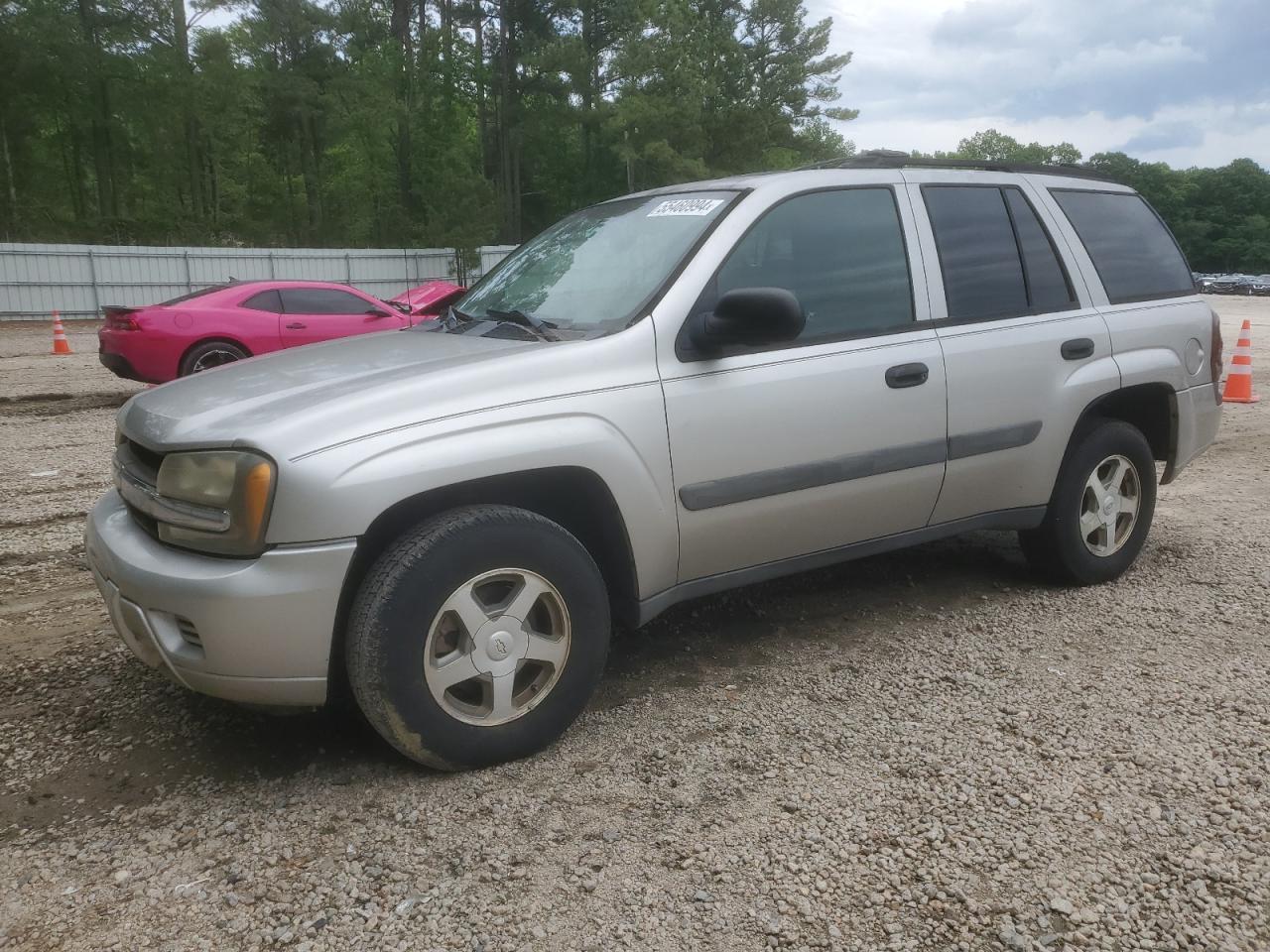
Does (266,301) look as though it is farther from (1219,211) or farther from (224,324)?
(1219,211)

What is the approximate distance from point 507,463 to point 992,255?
7.59ft

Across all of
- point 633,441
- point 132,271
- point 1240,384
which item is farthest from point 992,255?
point 132,271

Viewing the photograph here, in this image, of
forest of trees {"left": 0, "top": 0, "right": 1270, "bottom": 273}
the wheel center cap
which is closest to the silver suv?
the wheel center cap

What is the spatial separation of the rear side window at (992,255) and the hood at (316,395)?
1.75 meters

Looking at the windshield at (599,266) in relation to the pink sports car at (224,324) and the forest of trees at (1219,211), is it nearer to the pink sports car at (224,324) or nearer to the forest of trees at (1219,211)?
the pink sports car at (224,324)

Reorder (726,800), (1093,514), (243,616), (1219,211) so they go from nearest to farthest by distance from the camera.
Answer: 1. (243,616)
2. (726,800)
3. (1093,514)
4. (1219,211)

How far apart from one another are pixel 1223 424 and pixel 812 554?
7.09 metres

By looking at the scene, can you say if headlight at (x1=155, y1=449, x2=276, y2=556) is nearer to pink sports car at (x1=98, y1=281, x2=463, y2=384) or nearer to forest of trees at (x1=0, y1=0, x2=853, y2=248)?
pink sports car at (x1=98, y1=281, x2=463, y2=384)

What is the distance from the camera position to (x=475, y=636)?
2713mm

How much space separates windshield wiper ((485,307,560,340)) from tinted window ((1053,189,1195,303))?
8.03ft

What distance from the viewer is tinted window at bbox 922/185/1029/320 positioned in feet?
12.5

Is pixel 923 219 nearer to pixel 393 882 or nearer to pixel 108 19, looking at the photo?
pixel 393 882

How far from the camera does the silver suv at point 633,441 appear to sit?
2.55m

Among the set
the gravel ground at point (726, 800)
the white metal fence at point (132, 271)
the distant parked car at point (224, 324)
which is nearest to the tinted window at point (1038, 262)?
the gravel ground at point (726, 800)
